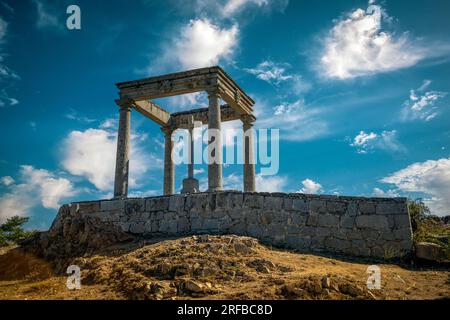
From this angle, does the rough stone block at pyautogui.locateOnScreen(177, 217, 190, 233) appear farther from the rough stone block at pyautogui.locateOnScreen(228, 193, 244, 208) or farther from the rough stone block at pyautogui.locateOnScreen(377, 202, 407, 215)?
the rough stone block at pyautogui.locateOnScreen(377, 202, 407, 215)

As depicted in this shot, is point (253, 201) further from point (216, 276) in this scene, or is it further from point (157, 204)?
point (216, 276)


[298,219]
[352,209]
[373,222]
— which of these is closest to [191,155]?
[298,219]

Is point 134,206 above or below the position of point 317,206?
above

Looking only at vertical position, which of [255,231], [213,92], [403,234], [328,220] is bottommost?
[403,234]

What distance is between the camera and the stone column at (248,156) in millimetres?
22891

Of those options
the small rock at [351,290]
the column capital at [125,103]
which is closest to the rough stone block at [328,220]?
the small rock at [351,290]

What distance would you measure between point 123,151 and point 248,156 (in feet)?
24.8

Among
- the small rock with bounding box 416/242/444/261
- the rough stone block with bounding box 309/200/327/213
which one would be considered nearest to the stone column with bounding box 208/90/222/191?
the rough stone block with bounding box 309/200/327/213

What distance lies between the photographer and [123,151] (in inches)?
811

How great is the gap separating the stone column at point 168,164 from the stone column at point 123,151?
4.66 m

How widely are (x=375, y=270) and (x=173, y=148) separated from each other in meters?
17.5

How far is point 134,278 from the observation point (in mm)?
9891

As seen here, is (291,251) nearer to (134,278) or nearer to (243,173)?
(134,278)

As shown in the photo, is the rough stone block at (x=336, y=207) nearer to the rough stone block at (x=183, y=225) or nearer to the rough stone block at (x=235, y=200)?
the rough stone block at (x=235, y=200)
